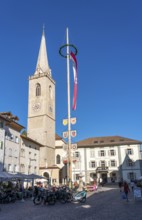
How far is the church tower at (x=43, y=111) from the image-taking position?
59.7m

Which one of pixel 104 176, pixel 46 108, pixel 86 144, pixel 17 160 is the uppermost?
pixel 46 108

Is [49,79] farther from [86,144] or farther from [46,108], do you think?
[86,144]

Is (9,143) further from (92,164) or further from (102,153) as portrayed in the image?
(102,153)

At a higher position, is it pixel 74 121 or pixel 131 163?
pixel 74 121

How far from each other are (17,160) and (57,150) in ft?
96.4

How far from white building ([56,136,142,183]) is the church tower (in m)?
7.92

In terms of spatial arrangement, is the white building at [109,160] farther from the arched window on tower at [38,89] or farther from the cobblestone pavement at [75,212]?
the cobblestone pavement at [75,212]

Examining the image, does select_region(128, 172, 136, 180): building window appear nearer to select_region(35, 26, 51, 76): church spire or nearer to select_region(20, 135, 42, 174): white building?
select_region(20, 135, 42, 174): white building

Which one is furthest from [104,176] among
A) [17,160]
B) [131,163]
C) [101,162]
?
[17,160]

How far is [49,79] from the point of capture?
6894 centimetres

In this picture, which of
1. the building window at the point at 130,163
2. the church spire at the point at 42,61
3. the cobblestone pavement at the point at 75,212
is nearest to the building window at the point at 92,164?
the building window at the point at 130,163

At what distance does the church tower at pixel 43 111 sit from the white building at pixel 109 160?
792 centimetres

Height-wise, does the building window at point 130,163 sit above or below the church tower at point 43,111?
below

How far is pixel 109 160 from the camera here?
61.6m
